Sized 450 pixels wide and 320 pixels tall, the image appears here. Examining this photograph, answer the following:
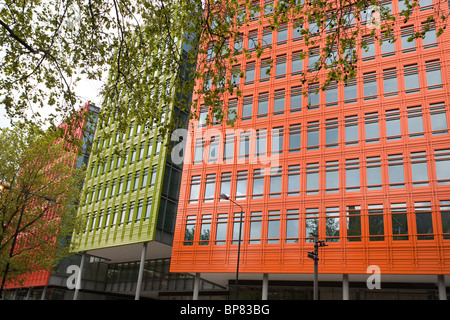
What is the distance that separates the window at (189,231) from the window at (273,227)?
22.0 ft

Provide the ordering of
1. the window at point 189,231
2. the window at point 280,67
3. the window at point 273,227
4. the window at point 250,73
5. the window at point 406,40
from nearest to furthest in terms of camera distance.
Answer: the window at point 273,227
the window at point 406,40
the window at point 189,231
the window at point 280,67
the window at point 250,73

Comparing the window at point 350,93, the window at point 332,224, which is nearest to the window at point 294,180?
the window at point 332,224

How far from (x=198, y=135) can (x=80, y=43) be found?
24.8 meters

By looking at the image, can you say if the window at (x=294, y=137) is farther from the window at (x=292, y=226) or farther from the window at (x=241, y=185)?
the window at (x=292, y=226)

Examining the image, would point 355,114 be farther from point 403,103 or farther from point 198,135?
point 198,135

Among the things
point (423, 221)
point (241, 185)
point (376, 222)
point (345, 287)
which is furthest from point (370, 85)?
point (345, 287)

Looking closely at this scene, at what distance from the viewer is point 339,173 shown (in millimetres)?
29547

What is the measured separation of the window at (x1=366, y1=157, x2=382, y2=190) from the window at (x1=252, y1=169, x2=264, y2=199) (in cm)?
817

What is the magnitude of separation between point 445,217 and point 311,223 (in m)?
8.67

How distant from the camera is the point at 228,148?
34812 mm

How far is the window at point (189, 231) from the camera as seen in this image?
33.0m

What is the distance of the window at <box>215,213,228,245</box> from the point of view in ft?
104

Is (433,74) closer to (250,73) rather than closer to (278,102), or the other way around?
(278,102)
